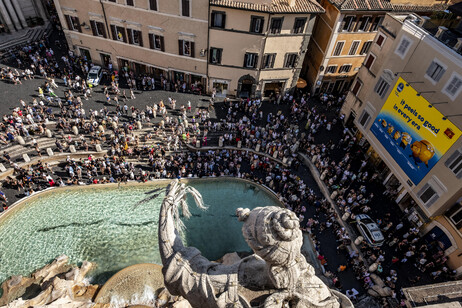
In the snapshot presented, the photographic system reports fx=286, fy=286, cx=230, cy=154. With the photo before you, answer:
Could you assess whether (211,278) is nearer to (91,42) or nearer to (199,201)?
(199,201)

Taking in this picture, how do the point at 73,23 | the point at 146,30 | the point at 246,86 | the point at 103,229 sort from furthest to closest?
the point at 246,86, the point at 73,23, the point at 146,30, the point at 103,229

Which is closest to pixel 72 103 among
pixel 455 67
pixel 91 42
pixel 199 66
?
pixel 91 42

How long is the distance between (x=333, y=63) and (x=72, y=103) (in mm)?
32058

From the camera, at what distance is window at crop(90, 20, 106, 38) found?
114ft

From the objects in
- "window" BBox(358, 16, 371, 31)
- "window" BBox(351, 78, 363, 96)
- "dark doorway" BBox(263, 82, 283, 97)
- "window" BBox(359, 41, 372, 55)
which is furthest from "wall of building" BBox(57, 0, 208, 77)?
"window" BBox(359, 41, 372, 55)

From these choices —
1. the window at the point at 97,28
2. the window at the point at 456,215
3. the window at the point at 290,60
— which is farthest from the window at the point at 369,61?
the window at the point at 97,28

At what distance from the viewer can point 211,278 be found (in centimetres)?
1404

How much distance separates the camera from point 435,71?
2231 centimetres

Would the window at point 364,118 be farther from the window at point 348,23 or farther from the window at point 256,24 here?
the window at point 256,24

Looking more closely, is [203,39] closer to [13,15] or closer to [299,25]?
[299,25]

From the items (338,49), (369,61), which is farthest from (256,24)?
(369,61)

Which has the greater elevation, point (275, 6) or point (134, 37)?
point (275, 6)

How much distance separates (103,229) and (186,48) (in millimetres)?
22358

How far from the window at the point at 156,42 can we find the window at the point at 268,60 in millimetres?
12348
